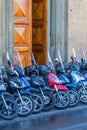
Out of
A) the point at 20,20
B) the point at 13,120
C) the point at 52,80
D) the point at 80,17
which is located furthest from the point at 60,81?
the point at 80,17

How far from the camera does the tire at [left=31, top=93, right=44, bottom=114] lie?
465 inches

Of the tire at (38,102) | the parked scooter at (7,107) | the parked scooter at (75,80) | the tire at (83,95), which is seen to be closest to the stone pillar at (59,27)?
the parked scooter at (75,80)

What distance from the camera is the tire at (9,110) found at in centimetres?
1102

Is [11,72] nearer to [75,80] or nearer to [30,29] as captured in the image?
[75,80]

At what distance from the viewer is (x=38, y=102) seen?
11.9 metres

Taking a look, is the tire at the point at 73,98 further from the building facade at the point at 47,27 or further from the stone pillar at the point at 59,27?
the stone pillar at the point at 59,27

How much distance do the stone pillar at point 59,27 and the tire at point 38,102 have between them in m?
4.21

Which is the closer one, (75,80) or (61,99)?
(61,99)

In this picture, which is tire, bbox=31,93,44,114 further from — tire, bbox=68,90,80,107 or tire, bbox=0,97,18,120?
tire, bbox=68,90,80,107

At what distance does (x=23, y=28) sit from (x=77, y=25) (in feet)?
7.01

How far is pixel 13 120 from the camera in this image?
36.3ft

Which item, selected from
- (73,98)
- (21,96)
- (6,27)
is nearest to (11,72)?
(21,96)

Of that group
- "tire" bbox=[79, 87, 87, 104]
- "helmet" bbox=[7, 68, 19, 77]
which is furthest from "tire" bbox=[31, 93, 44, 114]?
"tire" bbox=[79, 87, 87, 104]

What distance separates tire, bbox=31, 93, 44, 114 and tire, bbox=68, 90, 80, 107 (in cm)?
120
